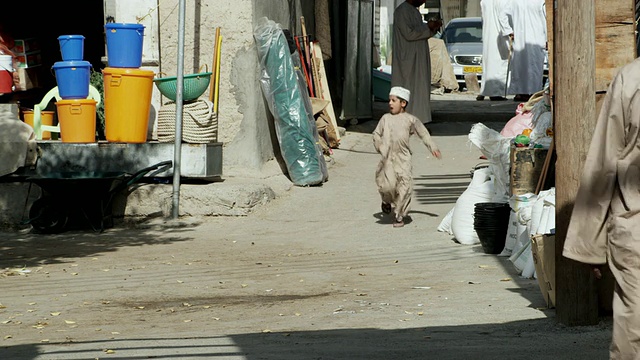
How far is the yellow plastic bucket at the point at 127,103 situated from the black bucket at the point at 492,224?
399cm

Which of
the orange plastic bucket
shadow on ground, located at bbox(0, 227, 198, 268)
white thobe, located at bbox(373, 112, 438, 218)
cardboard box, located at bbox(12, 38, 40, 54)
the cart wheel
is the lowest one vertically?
shadow on ground, located at bbox(0, 227, 198, 268)

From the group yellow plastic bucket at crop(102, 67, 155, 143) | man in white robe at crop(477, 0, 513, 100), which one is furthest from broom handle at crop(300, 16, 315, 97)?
man in white robe at crop(477, 0, 513, 100)

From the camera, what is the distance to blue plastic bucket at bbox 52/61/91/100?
11234 mm

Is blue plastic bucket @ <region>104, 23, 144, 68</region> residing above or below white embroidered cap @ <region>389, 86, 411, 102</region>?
above

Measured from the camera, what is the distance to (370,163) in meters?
13.8

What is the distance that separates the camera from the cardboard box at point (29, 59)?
528 inches

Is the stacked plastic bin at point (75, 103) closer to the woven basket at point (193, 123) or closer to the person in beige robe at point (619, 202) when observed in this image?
the woven basket at point (193, 123)

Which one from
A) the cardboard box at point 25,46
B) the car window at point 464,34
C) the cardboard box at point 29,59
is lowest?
the cardboard box at point 29,59

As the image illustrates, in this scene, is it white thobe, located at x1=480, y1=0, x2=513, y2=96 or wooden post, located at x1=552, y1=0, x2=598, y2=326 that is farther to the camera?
white thobe, located at x1=480, y1=0, x2=513, y2=96

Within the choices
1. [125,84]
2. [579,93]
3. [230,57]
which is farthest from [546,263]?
[230,57]

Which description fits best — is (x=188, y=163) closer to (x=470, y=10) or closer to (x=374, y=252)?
(x=374, y=252)

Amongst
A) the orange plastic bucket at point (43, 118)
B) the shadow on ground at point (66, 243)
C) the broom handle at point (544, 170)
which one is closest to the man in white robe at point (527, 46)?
the orange plastic bucket at point (43, 118)

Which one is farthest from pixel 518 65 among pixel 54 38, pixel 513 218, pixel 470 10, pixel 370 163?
pixel 470 10

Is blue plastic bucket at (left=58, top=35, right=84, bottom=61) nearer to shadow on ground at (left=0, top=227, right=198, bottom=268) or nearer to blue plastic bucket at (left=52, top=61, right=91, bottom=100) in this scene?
blue plastic bucket at (left=52, top=61, right=91, bottom=100)
